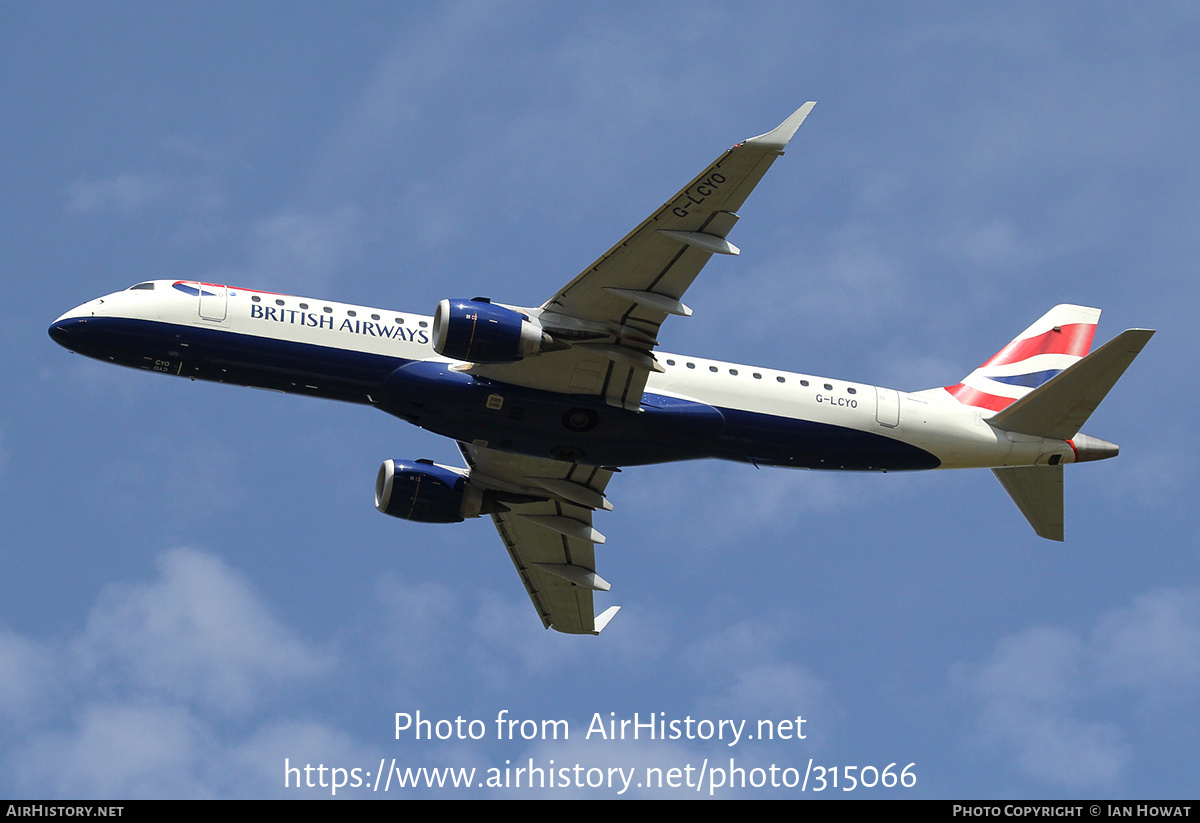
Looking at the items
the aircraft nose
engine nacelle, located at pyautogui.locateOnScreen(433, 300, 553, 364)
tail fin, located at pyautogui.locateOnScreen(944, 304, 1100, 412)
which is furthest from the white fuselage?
tail fin, located at pyautogui.locateOnScreen(944, 304, 1100, 412)

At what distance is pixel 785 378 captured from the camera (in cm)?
4641

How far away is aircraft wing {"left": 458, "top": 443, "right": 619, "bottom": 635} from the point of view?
50013 mm

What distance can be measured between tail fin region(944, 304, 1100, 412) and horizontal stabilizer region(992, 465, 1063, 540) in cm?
248

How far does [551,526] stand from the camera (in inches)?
2068

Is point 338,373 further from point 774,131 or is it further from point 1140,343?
point 1140,343

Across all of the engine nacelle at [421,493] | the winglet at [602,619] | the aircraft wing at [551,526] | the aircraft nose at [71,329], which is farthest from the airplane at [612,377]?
the winglet at [602,619]

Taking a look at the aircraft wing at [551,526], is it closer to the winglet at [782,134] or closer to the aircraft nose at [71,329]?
the aircraft nose at [71,329]

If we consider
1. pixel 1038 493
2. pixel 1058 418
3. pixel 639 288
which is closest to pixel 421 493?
pixel 639 288

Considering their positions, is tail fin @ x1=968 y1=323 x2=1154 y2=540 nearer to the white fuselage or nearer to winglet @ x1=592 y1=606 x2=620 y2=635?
the white fuselage

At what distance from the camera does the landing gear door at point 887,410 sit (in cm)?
4653

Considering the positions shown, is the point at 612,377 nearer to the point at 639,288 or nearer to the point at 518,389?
the point at 518,389
